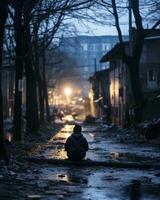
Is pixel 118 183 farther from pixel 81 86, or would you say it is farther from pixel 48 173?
pixel 81 86

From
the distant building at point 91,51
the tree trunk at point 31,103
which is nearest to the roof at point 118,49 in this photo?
the tree trunk at point 31,103

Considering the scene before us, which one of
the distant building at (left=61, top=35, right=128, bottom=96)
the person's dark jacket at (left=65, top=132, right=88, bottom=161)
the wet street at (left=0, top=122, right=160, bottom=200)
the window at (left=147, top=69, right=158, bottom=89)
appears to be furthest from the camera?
the distant building at (left=61, top=35, right=128, bottom=96)

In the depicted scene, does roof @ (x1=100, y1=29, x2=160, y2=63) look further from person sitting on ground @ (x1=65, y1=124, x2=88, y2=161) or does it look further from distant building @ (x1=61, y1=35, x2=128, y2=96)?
distant building @ (x1=61, y1=35, x2=128, y2=96)

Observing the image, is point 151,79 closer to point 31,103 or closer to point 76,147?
point 31,103

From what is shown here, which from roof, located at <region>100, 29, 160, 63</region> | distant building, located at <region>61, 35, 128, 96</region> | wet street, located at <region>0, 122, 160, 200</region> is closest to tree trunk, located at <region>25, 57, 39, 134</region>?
roof, located at <region>100, 29, 160, 63</region>

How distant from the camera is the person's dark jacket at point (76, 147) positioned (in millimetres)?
20344

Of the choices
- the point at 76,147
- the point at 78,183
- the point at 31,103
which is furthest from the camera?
the point at 31,103

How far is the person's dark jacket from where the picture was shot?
2034cm

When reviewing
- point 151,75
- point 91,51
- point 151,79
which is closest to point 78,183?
point 151,75

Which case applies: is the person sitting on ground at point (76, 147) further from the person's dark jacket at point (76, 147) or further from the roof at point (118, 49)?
the roof at point (118, 49)

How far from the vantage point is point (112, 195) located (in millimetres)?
13250

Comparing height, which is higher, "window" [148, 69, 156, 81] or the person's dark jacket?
"window" [148, 69, 156, 81]

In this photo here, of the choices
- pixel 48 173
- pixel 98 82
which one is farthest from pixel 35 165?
pixel 98 82

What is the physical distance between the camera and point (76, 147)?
66.8ft
